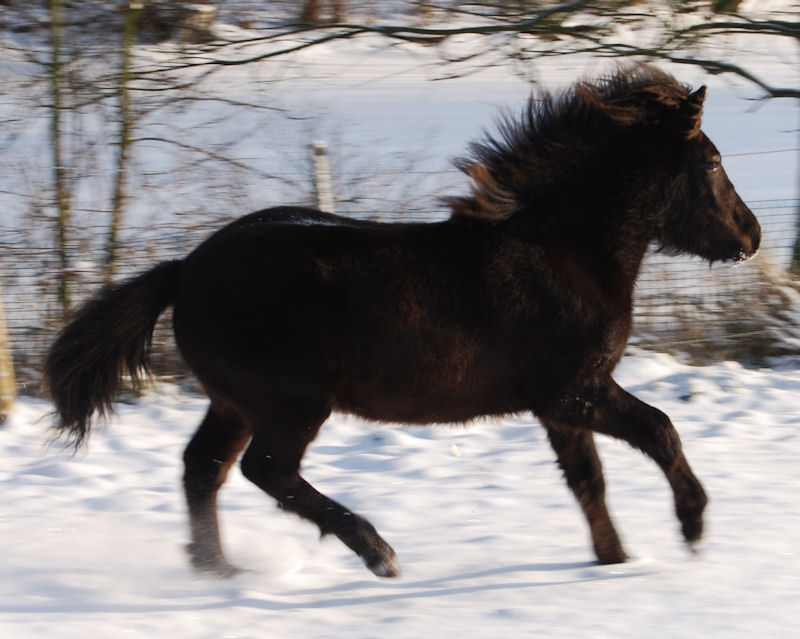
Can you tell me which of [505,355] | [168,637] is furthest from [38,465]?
[505,355]

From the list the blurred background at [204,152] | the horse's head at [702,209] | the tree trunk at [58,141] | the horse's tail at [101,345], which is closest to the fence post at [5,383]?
the blurred background at [204,152]

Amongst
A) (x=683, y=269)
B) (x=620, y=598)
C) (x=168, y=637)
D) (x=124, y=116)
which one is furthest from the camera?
(x=683, y=269)

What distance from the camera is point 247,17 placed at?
8539mm

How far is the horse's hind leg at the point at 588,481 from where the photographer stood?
402 centimetres

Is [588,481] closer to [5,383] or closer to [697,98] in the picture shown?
[697,98]

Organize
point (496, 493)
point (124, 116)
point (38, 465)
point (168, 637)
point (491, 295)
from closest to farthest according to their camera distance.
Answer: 1. point (168, 637)
2. point (491, 295)
3. point (496, 493)
4. point (38, 465)
5. point (124, 116)

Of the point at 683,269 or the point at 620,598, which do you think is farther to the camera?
the point at 683,269

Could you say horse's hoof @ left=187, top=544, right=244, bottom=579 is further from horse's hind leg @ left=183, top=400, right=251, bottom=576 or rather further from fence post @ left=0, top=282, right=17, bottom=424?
fence post @ left=0, top=282, right=17, bottom=424

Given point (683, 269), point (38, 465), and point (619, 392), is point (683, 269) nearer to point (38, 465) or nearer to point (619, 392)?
point (619, 392)

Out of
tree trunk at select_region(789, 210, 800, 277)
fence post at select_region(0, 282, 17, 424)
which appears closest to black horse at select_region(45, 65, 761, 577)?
fence post at select_region(0, 282, 17, 424)

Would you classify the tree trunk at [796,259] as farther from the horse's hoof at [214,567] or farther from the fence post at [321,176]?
the horse's hoof at [214,567]

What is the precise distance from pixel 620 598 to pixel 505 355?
97 centimetres

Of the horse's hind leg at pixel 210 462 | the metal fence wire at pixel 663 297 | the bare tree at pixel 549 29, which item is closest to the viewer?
the horse's hind leg at pixel 210 462

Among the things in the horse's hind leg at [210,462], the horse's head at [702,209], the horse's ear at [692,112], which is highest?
the horse's ear at [692,112]
